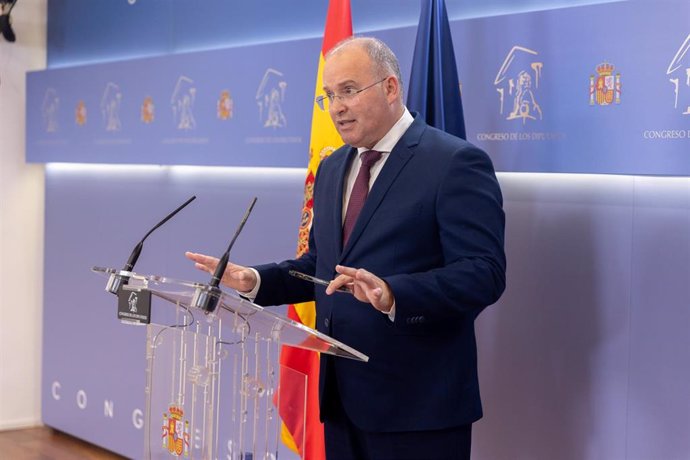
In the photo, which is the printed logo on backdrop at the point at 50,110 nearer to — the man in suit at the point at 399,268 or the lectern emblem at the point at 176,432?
the man in suit at the point at 399,268

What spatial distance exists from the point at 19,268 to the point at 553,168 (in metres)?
3.92

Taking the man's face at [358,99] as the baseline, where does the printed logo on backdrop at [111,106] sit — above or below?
above

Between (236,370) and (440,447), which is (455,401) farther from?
(236,370)

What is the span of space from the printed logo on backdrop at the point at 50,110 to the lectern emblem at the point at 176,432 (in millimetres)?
3738

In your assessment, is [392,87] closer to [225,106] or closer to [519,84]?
[519,84]

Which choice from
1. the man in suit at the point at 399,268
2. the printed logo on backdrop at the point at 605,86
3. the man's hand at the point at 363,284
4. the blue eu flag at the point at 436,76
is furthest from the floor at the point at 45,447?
the man's hand at the point at 363,284

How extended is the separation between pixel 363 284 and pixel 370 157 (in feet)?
1.80

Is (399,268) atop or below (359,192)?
→ below

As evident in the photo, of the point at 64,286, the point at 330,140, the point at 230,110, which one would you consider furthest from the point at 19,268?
the point at 330,140

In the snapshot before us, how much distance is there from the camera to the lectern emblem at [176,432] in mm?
2418

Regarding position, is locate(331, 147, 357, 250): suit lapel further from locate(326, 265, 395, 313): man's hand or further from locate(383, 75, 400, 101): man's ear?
locate(326, 265, 395, 313): man's hand

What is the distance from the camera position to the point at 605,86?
3.07m

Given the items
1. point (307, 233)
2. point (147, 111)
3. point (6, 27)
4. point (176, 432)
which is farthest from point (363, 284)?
point (6, 27)

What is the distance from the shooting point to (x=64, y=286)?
591cm
